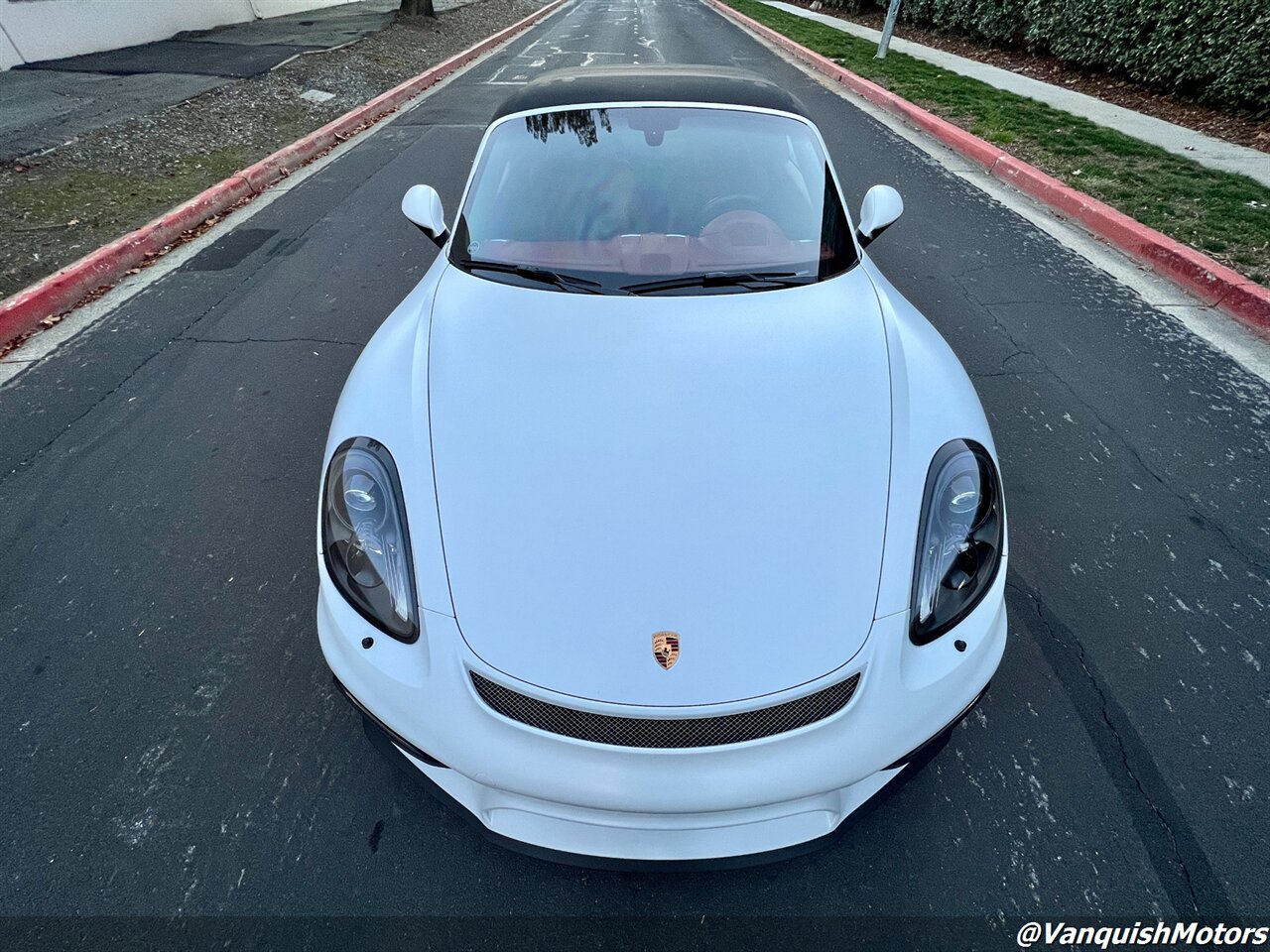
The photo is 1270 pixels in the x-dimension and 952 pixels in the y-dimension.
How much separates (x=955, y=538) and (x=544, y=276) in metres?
1.54

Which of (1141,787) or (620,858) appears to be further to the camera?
(1141,787)

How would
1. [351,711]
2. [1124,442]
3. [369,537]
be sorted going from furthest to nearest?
1. [1124,442]
2. [351,711]
3. [369,537]

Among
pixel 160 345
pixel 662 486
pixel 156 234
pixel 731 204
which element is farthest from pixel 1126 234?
pixel 156 234

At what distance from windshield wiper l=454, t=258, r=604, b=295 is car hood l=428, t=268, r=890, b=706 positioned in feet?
0.25

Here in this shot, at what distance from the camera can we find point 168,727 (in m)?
2.03

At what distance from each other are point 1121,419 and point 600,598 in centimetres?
308

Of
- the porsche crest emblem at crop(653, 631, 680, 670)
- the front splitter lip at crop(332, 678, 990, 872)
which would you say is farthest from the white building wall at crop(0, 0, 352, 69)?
the porsche crest emblem at crop(653, 631, 680, 670)

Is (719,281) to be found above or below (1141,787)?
above

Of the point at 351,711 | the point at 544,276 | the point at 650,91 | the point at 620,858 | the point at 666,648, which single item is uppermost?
the point at 650,91

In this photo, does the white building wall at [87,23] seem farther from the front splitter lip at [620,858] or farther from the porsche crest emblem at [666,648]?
the porsche crest emblem at [666,648]

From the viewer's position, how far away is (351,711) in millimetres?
2064

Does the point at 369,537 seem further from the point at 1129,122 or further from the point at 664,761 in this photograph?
the point at 1129,122

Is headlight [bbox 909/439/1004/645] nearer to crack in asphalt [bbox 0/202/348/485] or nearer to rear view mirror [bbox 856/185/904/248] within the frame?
rear view mirror [bbox 856/185/904/248]

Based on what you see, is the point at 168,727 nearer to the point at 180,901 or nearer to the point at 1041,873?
the point at 180,901
